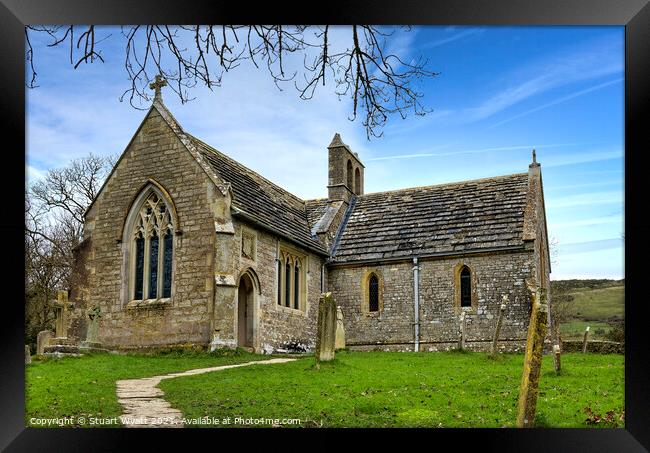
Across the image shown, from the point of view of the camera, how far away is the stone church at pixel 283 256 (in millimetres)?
18875

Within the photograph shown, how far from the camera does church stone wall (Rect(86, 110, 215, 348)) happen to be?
60.7ft

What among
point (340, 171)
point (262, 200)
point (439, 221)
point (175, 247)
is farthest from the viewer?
point (340, 171)

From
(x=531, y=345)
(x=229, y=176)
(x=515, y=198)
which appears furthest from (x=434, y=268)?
(x=531, y=345)

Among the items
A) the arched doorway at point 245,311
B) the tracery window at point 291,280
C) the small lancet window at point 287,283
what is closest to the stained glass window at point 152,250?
the arched doorway at point 245,311

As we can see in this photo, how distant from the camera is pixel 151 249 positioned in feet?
64.8

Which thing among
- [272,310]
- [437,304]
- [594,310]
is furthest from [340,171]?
[594,310]

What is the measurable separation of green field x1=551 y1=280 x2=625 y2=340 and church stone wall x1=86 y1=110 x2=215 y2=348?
34.3 feet

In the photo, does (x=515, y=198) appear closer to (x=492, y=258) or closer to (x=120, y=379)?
(x=492, y=258)

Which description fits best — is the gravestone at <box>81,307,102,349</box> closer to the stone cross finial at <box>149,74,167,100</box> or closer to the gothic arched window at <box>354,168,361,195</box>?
the stone cross finial at <box>149,74,167,100</box>

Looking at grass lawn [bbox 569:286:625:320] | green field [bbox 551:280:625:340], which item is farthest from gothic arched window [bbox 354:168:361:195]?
grass lawn [bbox 569:286:625:320]

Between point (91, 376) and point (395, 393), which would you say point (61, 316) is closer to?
point (91, 376)

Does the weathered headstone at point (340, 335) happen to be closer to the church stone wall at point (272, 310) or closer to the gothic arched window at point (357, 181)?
the church stone wall at point (272, 310)

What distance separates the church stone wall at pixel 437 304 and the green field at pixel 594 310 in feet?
6.45
